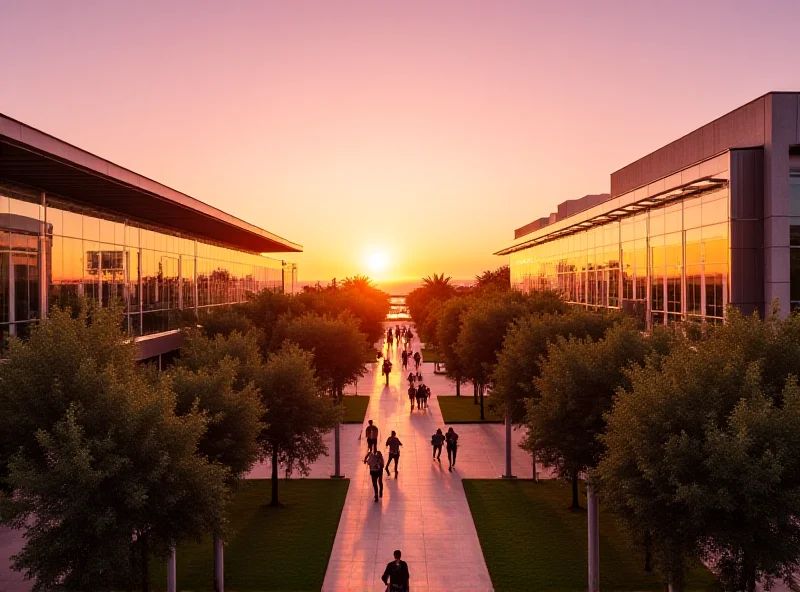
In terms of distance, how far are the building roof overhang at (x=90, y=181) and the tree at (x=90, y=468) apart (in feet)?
33.1

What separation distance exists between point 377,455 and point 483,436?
470 inches

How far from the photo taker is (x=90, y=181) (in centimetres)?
2602

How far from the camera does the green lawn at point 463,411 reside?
37250mm

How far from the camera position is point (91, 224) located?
30891 mm

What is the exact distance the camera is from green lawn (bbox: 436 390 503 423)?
122 feet

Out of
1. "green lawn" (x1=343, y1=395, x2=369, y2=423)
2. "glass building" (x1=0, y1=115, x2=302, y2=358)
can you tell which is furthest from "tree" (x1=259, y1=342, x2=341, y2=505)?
"green lawn" (x1=343, y1=395, x2=369, y2=423)

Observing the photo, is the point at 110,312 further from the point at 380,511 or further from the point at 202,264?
the point at 202,264

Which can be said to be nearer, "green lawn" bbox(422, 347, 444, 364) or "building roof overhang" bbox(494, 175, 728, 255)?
"building roof overhang" bbox(494, 175, 728, 255)

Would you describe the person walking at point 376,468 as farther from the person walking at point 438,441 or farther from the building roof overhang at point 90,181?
the building roof overhang at point 90,181

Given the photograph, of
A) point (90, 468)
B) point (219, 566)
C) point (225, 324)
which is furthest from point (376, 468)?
point (90, 468)

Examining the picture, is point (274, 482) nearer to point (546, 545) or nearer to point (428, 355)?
point (546, 545)

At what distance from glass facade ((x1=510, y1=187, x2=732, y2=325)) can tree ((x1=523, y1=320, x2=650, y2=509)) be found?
10.5m

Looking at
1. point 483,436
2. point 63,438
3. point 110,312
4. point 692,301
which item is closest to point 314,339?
point 483,436

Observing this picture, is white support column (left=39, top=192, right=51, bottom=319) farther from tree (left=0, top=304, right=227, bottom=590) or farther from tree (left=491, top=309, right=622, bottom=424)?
tree (left=491, top=309, right=622, bottom=424)
